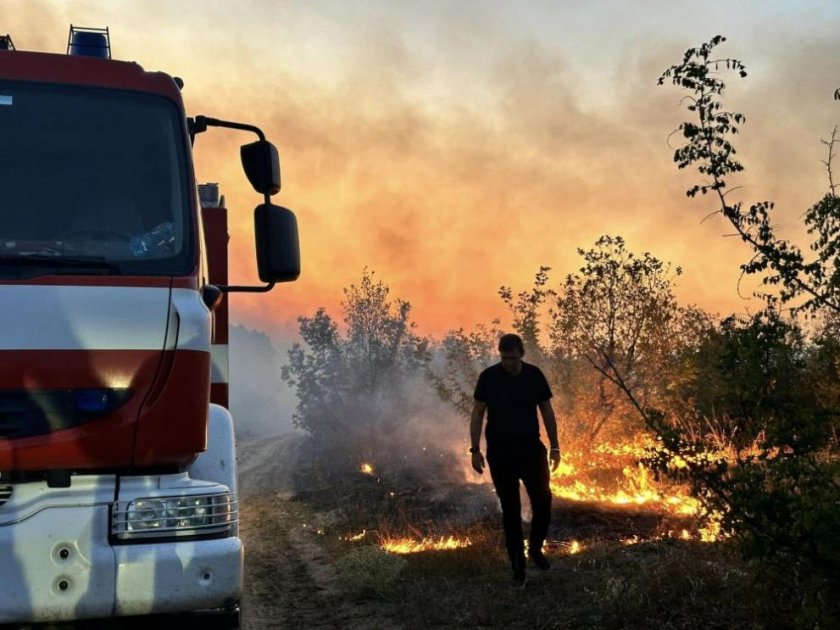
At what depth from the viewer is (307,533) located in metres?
12.6

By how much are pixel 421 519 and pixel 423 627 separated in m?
6.54

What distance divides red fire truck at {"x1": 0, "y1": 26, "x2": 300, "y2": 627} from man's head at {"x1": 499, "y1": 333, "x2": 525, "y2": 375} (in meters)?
3.41

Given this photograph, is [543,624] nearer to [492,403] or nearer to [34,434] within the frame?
[492,403]

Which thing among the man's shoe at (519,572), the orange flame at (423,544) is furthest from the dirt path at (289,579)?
the man's shoe at (519,572)

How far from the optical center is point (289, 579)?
8.80m

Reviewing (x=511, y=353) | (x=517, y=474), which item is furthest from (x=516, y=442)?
(x=511, y=353)

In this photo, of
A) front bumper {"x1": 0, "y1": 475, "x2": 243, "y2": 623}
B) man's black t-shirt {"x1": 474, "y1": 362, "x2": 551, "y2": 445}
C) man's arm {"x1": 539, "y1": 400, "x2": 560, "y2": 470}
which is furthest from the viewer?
man's arm {"x1": 539, "y1": 400, "x2": 560, "y2": 470}

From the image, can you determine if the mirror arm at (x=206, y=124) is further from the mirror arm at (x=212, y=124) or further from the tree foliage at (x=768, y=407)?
the tree foliage at (x=768, y=407)

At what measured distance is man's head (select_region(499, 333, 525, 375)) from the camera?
23.3 ft

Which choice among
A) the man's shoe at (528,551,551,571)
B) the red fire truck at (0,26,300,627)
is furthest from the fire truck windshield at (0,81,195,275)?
the man's shoe at (528,551,551,571)

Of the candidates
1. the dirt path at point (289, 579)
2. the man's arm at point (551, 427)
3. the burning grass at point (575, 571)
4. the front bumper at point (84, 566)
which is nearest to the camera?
the front bumper at point (84, 566)

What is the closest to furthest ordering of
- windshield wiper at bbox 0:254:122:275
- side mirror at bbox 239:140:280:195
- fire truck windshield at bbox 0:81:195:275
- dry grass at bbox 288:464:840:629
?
windshield wiper at bbox 0:254:122:275, fire truck windshield at bbox 0:81:195:275, side mirror at bbox 239:140:280:195, dry grass at bbox 288:464:840:629

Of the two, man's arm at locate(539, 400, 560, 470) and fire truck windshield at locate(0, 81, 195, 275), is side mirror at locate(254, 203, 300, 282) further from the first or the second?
man's arm at locate(539, 400, 560, 470)

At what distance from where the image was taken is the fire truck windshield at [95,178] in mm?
3836
